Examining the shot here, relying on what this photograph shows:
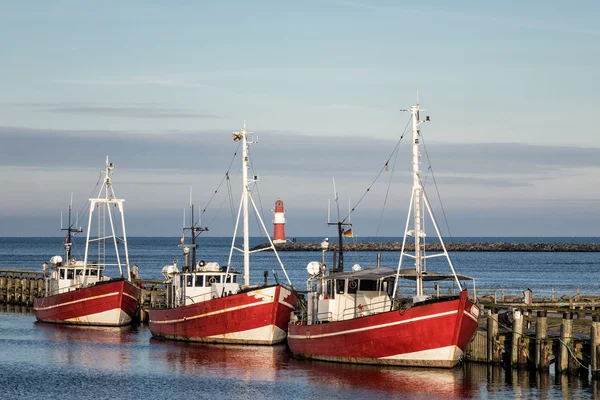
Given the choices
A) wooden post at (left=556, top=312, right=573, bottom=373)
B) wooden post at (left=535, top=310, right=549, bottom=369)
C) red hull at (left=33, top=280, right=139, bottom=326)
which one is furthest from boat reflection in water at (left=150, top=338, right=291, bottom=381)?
wooden post at (left=556, top=312, right=573, bottom=373)

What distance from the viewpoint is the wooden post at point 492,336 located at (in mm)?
38312

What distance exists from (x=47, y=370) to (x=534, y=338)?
18.3 metres

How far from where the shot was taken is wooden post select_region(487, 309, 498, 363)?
38312 millimetres

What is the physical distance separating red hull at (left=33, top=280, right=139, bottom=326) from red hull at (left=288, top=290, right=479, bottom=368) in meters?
19.5

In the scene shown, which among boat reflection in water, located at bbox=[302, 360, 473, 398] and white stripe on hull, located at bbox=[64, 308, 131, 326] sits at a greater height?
white stripe on hull, located at bbox=[64, 308, 131, 326]

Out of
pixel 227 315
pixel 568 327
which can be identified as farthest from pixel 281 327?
pixel 568 327

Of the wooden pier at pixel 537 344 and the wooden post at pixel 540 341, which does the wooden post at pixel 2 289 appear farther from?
the wooden post at pixel 540 341

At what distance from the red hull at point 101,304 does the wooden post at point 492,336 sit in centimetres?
2351

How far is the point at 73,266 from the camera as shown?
60.2m

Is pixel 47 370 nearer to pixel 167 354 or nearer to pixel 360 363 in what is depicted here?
pixel 167 354

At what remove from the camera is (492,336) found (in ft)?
127

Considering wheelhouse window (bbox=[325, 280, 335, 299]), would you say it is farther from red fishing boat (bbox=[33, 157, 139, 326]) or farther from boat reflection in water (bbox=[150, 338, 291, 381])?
red fishing boat (bbox=[33, 157, 139, 326])

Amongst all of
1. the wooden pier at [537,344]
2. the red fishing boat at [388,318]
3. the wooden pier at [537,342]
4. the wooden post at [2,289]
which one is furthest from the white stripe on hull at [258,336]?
the wooden post at [2,289]

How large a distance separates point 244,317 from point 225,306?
0.97 meters
